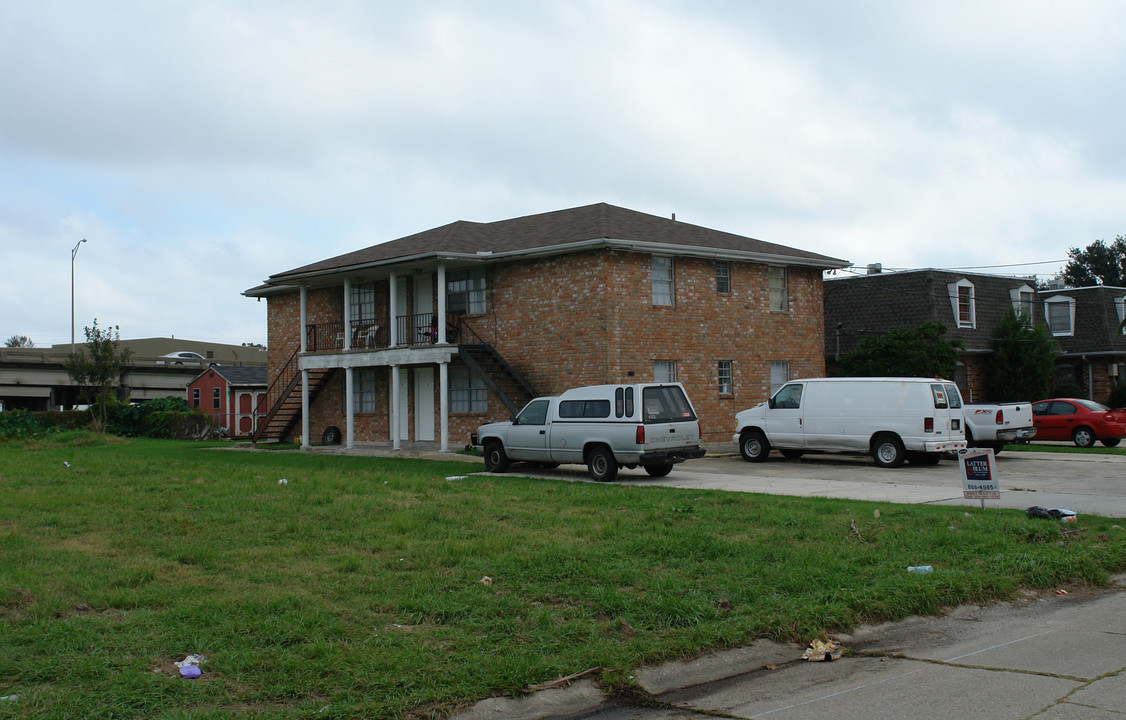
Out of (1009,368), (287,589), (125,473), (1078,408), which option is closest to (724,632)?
(287,589)

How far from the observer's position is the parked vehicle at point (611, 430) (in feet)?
59.1

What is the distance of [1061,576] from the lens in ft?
29.8

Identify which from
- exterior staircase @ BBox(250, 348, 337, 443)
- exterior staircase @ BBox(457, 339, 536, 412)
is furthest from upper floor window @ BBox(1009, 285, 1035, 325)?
exterior staircase @ BBox(250, 348, 337, 443)

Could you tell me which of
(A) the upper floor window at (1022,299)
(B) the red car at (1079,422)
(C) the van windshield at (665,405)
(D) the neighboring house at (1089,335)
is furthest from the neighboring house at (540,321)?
(D) the neighboring house at (1089,335)

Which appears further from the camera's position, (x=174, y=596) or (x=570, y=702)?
(x=174, y=596)

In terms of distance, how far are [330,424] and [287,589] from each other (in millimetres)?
24352

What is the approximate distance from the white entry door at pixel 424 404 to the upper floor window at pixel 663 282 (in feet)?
23.8

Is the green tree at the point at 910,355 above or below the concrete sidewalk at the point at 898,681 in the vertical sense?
above

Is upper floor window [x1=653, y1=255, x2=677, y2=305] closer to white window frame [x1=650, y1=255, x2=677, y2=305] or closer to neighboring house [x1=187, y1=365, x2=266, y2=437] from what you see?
white window frame [x1=650, y1=255, x2=677, y2=305]

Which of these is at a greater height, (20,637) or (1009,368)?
(1009,368)

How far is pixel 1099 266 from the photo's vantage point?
72375 mm

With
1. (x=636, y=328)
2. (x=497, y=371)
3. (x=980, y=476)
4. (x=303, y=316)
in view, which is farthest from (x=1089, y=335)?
(x=980, y=476)

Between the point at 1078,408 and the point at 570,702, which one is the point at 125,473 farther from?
the point at 1078,408

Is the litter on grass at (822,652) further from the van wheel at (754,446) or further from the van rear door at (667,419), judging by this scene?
the van wheel at (754,446)
